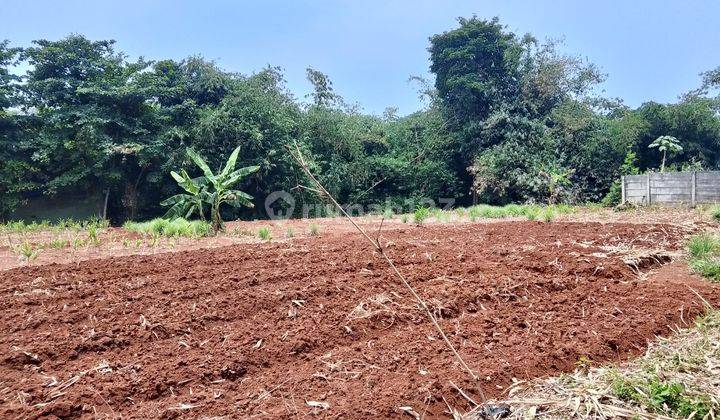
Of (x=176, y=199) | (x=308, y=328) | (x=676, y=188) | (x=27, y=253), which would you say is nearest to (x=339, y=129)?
(x=176, y=199)

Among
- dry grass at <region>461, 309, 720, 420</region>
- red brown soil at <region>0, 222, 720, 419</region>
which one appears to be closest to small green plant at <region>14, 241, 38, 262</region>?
red brown soil at <region>0, 222, 720, 419</region>

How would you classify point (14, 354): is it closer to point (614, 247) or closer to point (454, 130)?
point (614, 247)

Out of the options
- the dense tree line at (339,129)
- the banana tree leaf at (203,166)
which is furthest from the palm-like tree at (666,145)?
the banana tree leaf at (203,166)

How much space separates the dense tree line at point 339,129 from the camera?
13.3m

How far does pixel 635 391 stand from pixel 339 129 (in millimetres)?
16437

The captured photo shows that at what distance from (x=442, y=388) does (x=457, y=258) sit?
2.63m

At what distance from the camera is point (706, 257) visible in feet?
14.3

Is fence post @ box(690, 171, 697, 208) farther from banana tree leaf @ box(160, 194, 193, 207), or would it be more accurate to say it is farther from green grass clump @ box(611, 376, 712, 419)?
banana tree leaf @ box(160, 194, 193, 207)

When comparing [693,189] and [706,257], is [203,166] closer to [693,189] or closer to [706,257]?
[706,257]

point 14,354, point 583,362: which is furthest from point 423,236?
point 14,354

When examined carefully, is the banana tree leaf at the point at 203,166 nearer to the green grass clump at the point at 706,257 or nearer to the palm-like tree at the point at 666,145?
the green grass clump at the point at 706,257

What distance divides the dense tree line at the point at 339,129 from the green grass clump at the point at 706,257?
7604 millimetres

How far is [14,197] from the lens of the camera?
13.0 metres

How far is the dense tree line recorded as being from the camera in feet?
43.7
